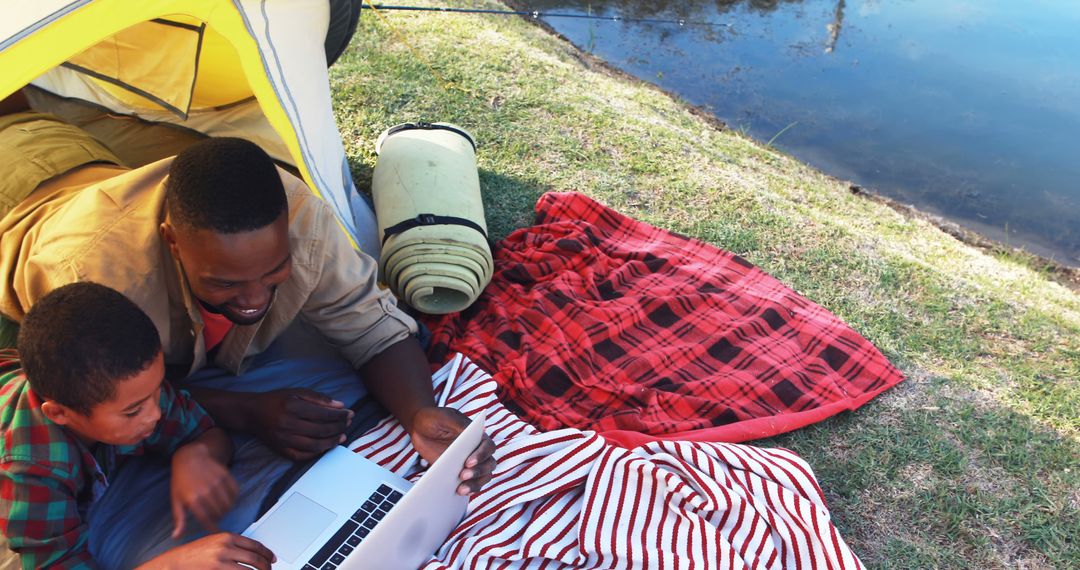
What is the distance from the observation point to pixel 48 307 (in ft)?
4.85

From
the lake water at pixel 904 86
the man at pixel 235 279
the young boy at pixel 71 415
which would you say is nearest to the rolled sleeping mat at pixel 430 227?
the man at pixel 235 279

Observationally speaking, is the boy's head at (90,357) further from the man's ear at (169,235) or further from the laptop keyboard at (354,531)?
the laptop keyboard at (354,531)

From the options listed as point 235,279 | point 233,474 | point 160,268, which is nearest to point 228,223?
point 235,279

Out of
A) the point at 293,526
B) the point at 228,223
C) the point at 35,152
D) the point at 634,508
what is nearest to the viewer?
the point at 228,223

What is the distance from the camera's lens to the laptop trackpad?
171 centimetres

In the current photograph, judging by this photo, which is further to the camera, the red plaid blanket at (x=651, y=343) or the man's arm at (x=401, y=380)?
the red plaid blanket at (x=651, y=343)

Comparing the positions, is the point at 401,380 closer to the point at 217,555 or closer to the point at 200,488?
the point at 200,488

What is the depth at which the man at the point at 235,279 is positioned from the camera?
170cm

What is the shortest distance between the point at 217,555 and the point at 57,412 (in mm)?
399

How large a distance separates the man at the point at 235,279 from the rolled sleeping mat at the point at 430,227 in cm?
34

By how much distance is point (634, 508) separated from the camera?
191cm

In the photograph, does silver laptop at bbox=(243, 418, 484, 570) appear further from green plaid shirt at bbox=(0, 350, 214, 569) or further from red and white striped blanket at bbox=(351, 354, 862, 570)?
green plaid shirt at bbox=(0, 350, 214, 569)

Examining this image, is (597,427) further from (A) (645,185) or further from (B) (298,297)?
(A) (645,185)

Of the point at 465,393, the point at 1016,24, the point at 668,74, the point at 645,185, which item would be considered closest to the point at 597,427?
the point at 465,393
